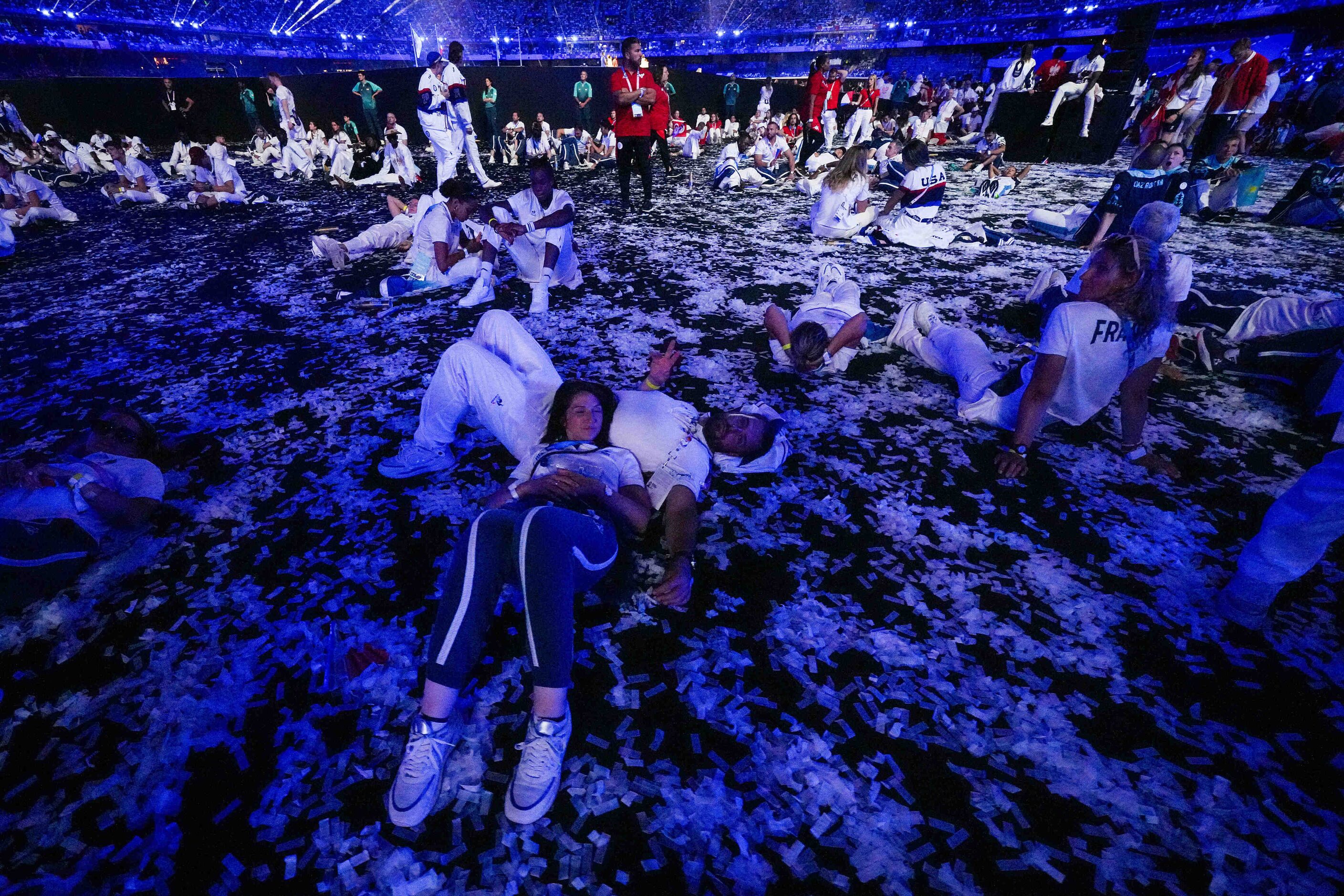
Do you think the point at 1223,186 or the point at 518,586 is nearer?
the point at 518,586

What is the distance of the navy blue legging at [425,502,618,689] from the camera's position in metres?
1.65

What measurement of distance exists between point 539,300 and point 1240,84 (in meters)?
12.2

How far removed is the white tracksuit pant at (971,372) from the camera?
3141 millimetres

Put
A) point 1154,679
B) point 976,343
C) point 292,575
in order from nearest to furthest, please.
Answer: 1. point 1154,679
2. point 292,575
3. point 976,343

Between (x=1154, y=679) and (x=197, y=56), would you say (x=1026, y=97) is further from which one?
(x=197, y=56)

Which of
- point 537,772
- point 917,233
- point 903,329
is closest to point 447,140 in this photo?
point 917,233

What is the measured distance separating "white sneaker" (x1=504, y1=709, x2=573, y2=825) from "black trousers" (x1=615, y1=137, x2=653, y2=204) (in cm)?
818

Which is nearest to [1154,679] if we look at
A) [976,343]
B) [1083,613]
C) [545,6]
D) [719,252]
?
[1083,613]

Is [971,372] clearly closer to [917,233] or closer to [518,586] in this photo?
[518,586]

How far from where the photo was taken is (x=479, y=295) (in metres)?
4.96

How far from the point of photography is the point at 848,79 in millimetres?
22734

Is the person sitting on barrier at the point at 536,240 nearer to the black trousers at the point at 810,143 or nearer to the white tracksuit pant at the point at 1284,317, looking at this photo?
the white tracksuit pant at the point at 1284,317

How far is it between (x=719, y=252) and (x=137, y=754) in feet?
20.7

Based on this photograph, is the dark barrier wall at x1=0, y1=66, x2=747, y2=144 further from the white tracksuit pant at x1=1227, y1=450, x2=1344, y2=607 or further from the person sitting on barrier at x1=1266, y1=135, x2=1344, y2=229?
the white tracksuit pant at x1=1227, y1=450, x2=1344, y2=607
